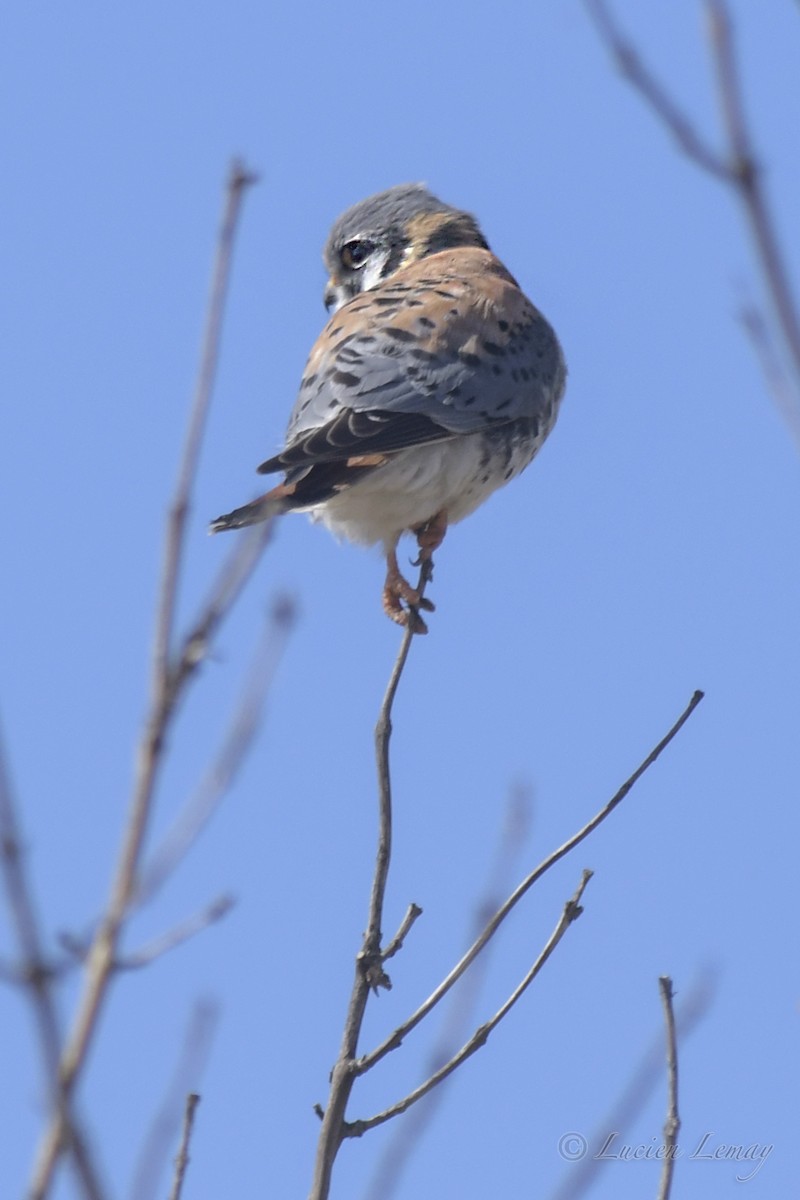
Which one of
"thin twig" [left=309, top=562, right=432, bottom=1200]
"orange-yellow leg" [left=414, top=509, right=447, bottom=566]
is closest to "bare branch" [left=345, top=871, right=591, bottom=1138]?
"thin twig" [left=309, top=562, right=432, bottom=1200]

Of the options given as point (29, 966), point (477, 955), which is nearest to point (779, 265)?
point (29, 966)

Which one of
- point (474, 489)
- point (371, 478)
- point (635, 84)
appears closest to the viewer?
Answer: point (635, 84)

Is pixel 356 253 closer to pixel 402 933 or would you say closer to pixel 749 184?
pixel 402 933

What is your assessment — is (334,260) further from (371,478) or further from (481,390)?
(371,478)

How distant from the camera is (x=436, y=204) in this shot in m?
7.52

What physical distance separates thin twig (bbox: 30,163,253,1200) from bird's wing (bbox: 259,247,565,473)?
3.21 m

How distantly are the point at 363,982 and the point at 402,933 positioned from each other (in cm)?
15

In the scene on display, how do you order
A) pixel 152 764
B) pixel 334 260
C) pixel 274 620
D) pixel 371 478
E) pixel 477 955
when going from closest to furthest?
1. pixel 152 764
2. pixel 274 620
3. pixel 477 955
4. pixel 371 478
5. pixel 334 260

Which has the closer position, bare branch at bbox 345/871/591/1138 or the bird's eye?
bare branch at bbox 345/871/591/1138

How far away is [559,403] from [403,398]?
107cm

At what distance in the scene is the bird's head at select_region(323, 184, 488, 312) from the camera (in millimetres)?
7242

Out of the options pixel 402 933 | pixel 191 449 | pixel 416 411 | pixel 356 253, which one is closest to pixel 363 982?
pixel 402 933

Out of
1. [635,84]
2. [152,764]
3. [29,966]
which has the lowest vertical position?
[29,966]

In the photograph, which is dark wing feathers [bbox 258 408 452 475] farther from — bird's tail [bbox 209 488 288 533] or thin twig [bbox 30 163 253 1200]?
thin twig [bbox 30 163 253 1200]
